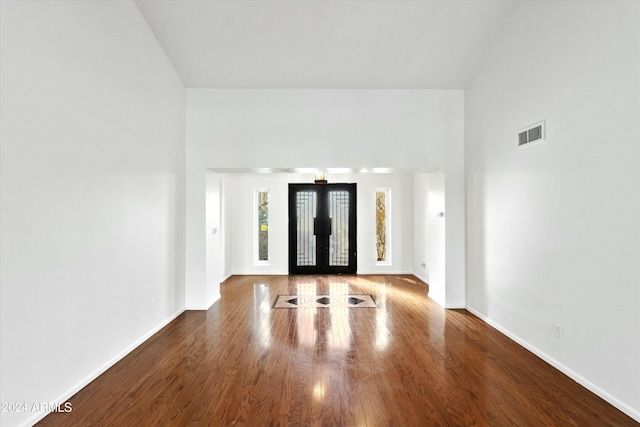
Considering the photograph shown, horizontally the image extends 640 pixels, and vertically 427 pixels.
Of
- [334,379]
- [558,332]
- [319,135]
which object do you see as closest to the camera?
[334,379]

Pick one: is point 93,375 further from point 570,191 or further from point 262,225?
point 262,225

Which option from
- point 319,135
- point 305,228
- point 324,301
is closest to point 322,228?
point 305,228

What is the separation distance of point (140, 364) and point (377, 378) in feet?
7.56

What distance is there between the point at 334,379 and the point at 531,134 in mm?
3215

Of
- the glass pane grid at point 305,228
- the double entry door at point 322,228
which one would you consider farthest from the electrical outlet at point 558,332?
the glass pane grid at point 305,228

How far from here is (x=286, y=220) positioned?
8055 mm

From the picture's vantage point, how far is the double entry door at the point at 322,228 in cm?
808

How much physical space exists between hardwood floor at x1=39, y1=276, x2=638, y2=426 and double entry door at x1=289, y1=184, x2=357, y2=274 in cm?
346

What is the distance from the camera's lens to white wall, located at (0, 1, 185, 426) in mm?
2158

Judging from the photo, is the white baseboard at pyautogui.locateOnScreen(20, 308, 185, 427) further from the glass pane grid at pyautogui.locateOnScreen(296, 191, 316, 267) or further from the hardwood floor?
the glass pane grid at pyautogui.locateOnScreen(296, 191, 316, 267)

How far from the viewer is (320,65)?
4629 millimetres

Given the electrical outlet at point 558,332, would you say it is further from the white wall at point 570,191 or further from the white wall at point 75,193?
the white wall at point 75,193

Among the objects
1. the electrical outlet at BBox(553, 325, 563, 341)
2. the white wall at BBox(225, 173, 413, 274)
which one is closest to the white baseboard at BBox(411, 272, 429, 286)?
the white wall at BBox(225, 173, 413, 274)

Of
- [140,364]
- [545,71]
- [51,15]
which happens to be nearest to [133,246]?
[140,364]
